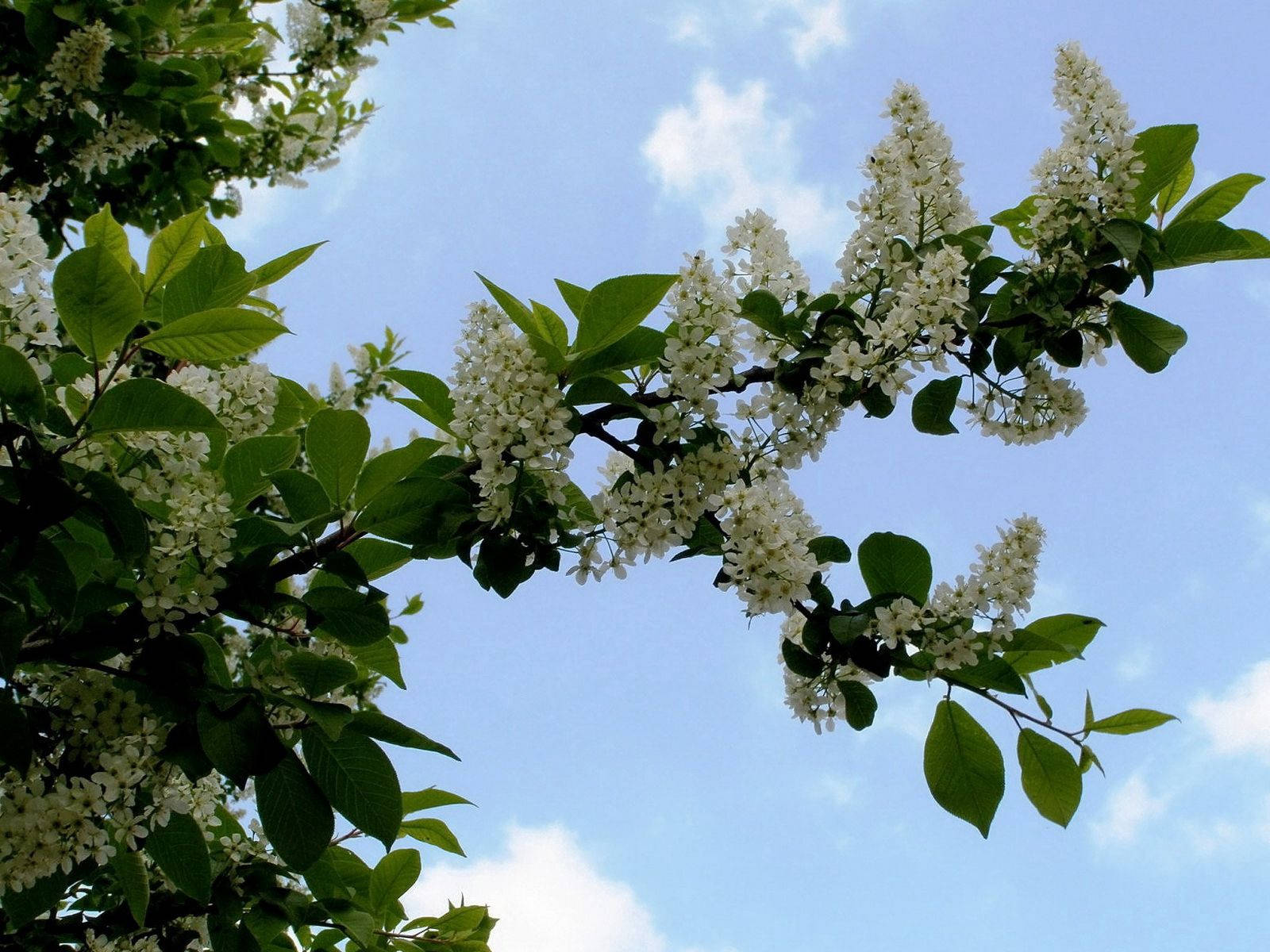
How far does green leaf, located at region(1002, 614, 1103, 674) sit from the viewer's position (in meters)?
2.38

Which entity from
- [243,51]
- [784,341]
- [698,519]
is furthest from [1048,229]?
[243,51]

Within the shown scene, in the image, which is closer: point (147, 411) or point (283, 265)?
point (147, 411)

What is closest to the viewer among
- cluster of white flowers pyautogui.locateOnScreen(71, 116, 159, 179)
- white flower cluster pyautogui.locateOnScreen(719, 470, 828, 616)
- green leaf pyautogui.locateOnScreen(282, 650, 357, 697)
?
white flower cluster pyautogui.locateOnScreen(719, 470, 828, 616)

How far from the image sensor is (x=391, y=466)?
85.4 inches

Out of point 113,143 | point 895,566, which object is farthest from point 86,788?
point 113,143

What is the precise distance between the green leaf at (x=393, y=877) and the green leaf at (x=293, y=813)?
3.18 feet

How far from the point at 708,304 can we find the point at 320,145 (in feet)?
19.9

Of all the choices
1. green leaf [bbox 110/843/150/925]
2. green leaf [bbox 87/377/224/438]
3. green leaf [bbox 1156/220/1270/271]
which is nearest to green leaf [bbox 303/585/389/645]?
green leaf [bbox 87/377/224/438]

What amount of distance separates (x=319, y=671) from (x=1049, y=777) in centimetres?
154

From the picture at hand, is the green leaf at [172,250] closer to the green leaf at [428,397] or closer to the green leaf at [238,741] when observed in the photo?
the green leaf at [428,397]

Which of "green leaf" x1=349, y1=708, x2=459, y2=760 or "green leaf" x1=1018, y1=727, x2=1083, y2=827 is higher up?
"green leaf" x1=1018, y1=727, x2=1083, y2=827

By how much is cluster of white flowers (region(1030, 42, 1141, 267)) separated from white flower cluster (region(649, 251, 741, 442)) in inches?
28.0

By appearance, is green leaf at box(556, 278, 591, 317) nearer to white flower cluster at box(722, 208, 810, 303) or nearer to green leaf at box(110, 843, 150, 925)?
white flower cluster at box(722, 208, 810, 303)

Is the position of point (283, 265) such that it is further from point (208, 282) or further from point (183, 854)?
point (183, 854)
